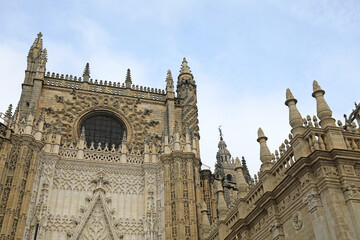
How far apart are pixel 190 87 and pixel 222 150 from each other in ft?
148

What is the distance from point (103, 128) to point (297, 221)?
1540 centimetres

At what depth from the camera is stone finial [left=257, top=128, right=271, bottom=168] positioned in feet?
48.6

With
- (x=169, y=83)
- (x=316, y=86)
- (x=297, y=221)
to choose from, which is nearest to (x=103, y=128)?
(x=169, y=83)

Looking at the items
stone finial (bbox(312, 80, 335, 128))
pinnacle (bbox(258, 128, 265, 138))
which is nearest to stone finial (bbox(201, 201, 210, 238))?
pinnacle (bbox(258, 128, 265, 138))

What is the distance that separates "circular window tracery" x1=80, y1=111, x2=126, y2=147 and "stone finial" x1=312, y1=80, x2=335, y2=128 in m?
14.6

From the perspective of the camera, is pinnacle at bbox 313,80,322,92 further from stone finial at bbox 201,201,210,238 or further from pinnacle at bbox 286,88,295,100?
stone finial at bbox 201,201,210,238

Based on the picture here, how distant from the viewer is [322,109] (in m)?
12.7

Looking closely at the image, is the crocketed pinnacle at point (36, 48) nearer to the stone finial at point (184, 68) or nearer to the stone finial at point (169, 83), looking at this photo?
the stone finial at point (169, 83)

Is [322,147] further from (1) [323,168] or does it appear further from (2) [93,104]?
(2) [93,104]

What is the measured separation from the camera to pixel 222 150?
236ft

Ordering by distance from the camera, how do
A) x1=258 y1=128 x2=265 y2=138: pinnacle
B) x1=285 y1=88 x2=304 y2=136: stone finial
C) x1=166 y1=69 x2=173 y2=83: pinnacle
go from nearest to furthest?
x1=285 y1=88 x2=304 y2=136: stone finial → x1=258 y1=128 x2=265 y2=138: pinnacle → x1=166 y1=69 x2=173 y2=83: pinnacle

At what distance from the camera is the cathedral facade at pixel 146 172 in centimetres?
1195

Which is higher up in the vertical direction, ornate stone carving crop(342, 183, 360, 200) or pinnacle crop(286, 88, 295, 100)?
pinnacle crop(286, 88, 295, 100)

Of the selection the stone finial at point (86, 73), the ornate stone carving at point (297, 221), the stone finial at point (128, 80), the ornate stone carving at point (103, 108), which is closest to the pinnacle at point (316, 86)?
the ornate stone carving at point (297, 221)
